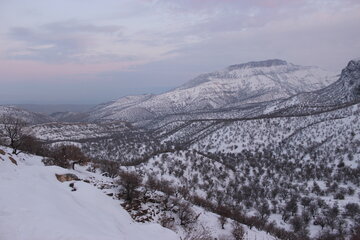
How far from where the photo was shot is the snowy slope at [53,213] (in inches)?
415

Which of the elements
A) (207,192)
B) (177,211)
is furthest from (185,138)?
(177,211)

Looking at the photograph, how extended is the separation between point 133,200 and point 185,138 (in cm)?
15323

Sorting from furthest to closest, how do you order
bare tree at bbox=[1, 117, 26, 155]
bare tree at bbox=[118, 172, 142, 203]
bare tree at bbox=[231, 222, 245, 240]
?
bare tree at bbox=[1, 117, 26, 155]
bare tree at bbox=[231, 222, 245, 240]
bare tree at bbox=[118, 172, 142, 203]

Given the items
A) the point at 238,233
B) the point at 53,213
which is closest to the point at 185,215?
the point at 238,233

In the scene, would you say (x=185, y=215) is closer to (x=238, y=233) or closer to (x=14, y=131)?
(x=238, y=233)

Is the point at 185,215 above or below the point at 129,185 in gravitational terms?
below

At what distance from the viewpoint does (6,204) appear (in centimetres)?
1230

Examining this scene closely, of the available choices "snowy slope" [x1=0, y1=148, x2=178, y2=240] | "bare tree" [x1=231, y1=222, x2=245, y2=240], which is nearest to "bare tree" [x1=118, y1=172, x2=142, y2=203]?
"snowy slope" [x1=0, y1=148, x2=178, y2=240]

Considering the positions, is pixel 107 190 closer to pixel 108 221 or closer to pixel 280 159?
pixel 108 221

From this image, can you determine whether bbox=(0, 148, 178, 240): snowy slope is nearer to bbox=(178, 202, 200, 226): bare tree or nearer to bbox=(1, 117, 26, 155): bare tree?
bbox=(178, 202, 200, 226): bare tree

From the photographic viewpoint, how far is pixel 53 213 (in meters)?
12.6

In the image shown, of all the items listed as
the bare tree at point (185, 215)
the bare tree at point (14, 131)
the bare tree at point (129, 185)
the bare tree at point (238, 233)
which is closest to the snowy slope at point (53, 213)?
the bare tree at point (129, 185)

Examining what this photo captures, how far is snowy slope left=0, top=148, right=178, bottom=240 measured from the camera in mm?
10539

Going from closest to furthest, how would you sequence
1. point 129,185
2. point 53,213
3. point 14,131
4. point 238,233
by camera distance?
point 53,213
point 129,185
point 238,233
point 14,131
